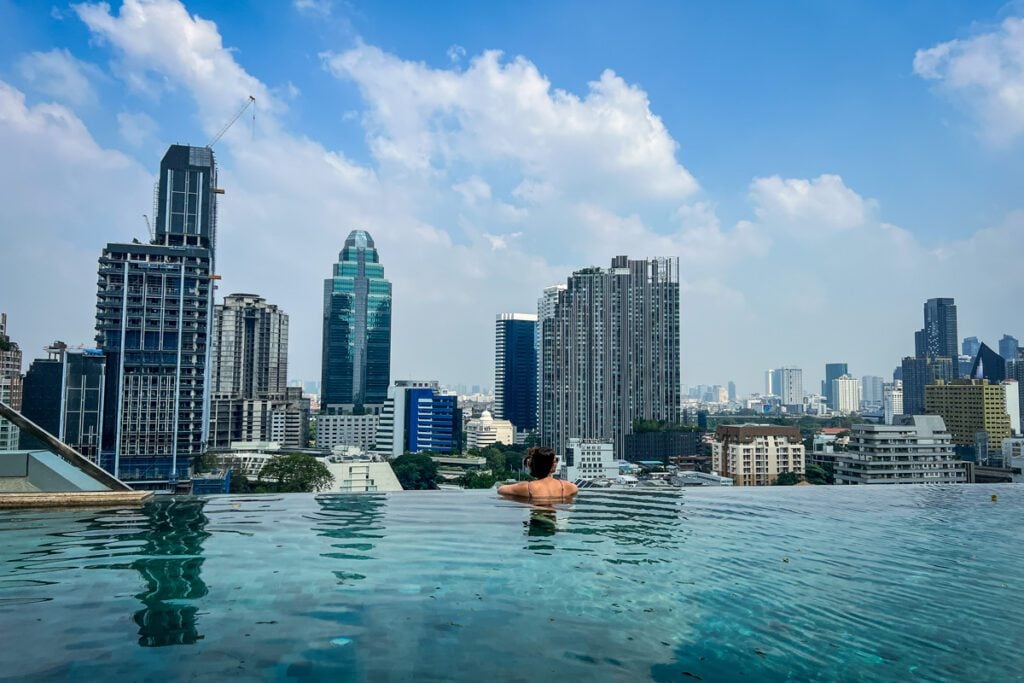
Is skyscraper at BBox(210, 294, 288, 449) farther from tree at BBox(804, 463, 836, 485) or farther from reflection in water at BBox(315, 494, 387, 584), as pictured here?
reflection in water at BBox(315, 494, 387, 584)

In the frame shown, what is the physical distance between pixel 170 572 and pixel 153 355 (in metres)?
59.8

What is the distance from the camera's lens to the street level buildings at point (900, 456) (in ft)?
168

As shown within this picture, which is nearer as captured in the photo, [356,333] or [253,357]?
[253,357]

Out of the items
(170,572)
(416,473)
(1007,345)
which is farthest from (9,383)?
(1007,345)

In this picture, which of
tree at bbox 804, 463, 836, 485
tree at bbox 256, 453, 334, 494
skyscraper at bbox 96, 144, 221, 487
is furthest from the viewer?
skyscraper at bbox 96, 144, 221, 487

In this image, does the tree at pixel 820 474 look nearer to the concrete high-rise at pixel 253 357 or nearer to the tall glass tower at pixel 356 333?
the concrete high-rise at pixel 253 357

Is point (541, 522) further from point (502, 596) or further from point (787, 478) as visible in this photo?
point (787, 478)

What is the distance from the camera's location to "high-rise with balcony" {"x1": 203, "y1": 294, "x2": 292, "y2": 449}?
10212 cm

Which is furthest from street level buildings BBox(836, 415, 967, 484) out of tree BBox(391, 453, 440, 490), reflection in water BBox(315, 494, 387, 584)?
reflection in water BBox(315, 494, 387, 584)

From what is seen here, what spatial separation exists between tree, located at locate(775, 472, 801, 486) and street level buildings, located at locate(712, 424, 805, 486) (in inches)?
22.1

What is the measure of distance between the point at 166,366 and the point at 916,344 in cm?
15540

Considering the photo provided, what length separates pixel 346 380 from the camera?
449 feet

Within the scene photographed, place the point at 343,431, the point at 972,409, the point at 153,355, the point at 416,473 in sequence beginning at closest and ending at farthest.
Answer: the point at 153,355
the point at 416,473
the point at 972,409
the point at 343,431

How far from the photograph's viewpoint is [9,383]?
6031 cm
